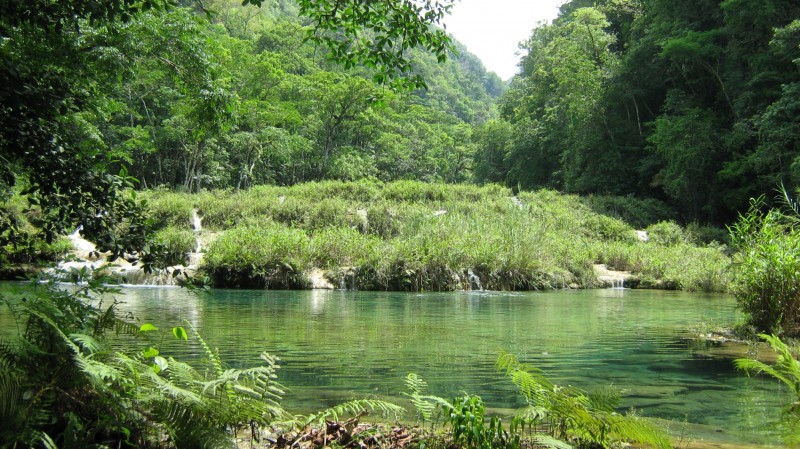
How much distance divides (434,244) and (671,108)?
2451 centimetres

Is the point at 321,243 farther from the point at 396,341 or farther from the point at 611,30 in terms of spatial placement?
the point at 611,30

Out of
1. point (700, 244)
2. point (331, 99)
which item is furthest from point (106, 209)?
point (331, 99)

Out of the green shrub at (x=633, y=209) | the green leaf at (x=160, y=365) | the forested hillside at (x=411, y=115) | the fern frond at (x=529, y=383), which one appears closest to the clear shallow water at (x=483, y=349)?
the fern frond at (x=529, y=383)

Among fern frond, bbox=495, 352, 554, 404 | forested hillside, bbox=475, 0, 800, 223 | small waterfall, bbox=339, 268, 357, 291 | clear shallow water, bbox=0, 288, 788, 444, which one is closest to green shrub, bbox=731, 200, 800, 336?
clear shallow water, bbox=0, 288, 788, 444

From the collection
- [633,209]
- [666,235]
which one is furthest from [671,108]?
[666,235]

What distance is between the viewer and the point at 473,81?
131125 mm

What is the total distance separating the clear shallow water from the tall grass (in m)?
5.35

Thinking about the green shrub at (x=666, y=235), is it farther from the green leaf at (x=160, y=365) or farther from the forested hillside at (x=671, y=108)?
the green leaf at (x=160, y=365)

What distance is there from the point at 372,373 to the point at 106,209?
9.30 ft

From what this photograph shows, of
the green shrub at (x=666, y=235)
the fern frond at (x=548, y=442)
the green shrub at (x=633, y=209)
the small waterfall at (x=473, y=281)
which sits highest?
Answer: the green shrub at (x=633, y=209)

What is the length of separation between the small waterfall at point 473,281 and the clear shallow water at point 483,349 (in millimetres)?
5364

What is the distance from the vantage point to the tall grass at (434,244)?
63.0 ft

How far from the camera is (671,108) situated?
36.8 meters

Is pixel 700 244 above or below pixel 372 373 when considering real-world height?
above
